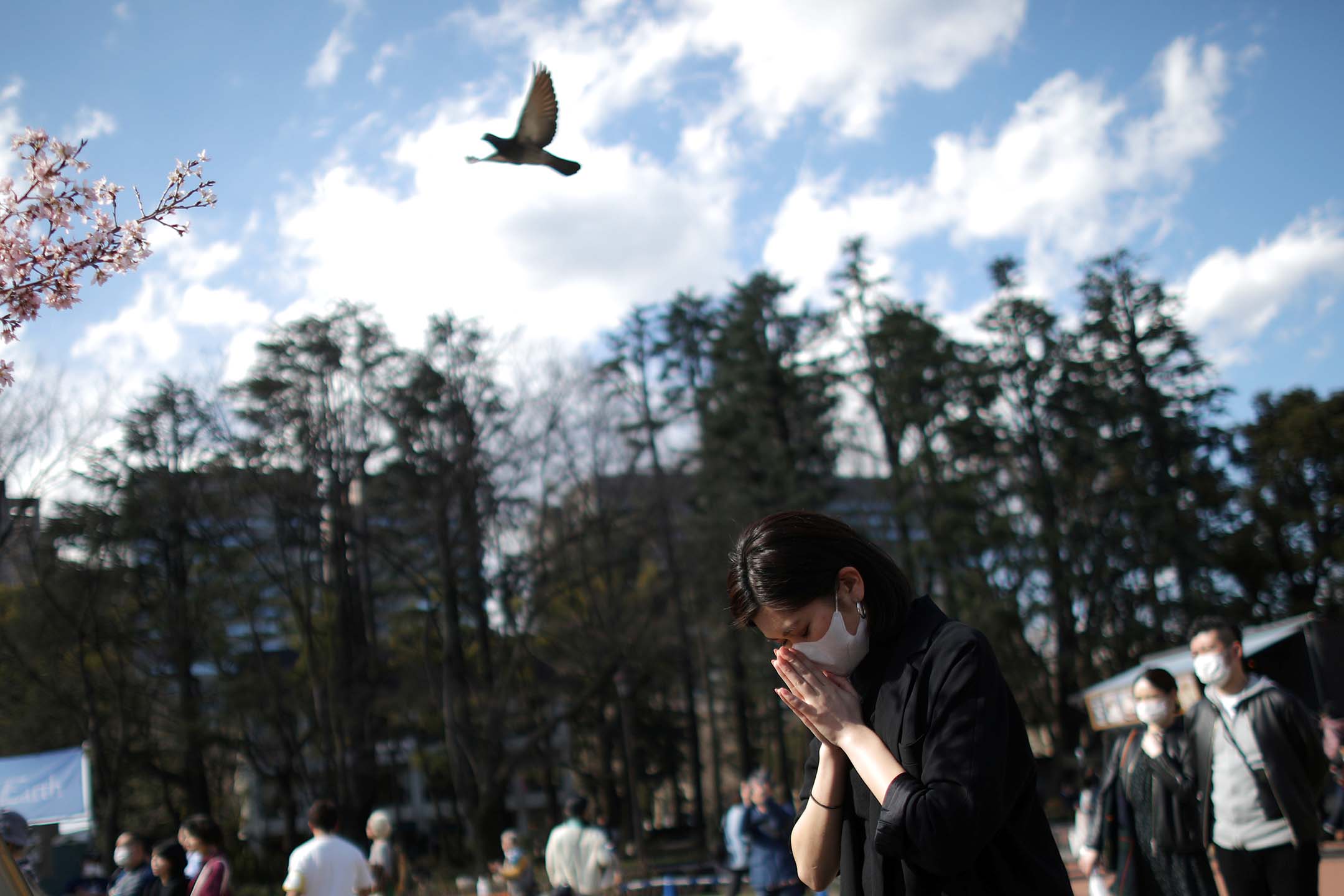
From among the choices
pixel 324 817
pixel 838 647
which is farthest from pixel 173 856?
pixel 838 647

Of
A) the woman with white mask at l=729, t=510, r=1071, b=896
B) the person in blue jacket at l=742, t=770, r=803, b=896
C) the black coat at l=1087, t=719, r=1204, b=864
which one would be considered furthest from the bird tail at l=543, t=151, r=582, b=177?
the person in blue jacket at l=742, t=770, r=803, b=896

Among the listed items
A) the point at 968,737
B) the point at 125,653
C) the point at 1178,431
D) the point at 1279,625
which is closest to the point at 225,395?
the point at 125,653

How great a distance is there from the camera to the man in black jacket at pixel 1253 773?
4684mm

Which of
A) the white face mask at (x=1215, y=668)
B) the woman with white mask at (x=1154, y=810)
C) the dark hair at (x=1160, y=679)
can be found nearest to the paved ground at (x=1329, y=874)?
the woman with white mask at (x=1154, y=810)

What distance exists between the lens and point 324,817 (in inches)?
299

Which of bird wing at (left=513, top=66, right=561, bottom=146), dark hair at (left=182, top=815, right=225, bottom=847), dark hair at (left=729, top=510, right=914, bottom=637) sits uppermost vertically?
bird wing at (left=513, top=66, right=561, bottom=146)

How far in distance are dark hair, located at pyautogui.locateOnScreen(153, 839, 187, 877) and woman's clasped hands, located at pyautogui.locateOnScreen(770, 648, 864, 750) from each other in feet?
18.4

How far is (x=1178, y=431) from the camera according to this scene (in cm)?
3881

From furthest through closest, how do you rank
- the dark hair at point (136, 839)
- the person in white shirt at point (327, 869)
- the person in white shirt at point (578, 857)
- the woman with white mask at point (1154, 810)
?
the person in white shirt at point (578, 857) < the dark hair at point (136, 839) < the person in white shirt at point (327, 869) < the woman with white mask at point (1154, 810)

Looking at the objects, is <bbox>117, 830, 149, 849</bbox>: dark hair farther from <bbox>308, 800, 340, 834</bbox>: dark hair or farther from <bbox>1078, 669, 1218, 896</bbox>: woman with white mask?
<bbox>1078, 669, 1218, 896</bbox>: woman with white mask

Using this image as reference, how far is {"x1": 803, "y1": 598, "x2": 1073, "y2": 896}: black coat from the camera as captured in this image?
1.98m

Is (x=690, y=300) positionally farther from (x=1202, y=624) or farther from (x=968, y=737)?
(x=968, y=737)

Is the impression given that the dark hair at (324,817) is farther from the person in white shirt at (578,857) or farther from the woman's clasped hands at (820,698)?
the woman's clasped hands at (820,698)

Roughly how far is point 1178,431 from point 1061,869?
4015cm
